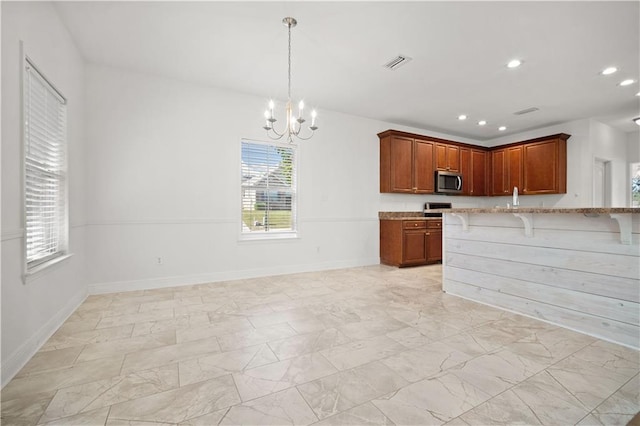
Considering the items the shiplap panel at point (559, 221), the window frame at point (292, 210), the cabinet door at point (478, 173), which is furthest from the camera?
the cabinet door at point (478, 173)

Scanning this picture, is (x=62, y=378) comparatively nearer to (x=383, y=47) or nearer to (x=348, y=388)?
(x=348, y=388)

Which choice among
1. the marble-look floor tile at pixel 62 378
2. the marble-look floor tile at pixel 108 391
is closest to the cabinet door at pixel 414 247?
the marble-look floor tile at pixel 108 391

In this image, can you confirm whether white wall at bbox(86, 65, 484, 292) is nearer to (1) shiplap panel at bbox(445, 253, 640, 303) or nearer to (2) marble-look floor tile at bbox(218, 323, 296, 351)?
(2) marble-look floor tile at bbox(218, 323, 296, 351)

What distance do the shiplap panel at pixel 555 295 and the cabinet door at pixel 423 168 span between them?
8.61 ft

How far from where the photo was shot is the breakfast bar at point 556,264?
228 cm

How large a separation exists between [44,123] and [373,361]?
3.35 meters

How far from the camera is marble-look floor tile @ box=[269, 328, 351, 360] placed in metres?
2.16

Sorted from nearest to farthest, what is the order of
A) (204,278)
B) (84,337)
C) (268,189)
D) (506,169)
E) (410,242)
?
1. (84,337)
2. (204,278)
3. (268,189)
4. (410,242)
5. (506,169)

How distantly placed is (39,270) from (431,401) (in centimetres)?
293

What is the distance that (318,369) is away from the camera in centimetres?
193

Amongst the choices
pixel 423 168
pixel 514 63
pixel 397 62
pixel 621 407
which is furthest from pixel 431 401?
pixel 423 168

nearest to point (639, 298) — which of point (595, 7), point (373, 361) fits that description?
point (373, 361)

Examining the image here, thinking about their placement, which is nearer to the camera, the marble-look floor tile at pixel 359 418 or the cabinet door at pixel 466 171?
the marble-look floor tile at pixel 359 418

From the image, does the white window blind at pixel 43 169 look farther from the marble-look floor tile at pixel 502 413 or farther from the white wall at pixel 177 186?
the marble-look floor tile at pixel 502 413
